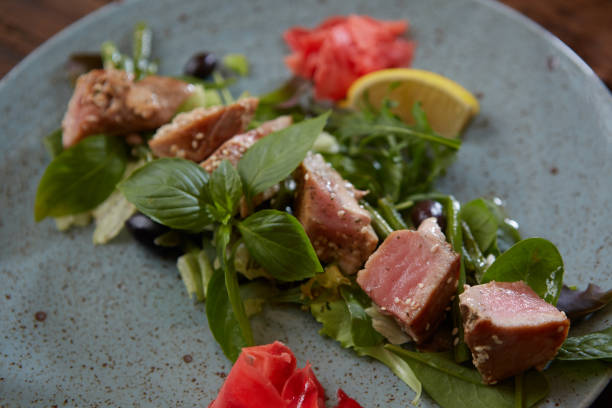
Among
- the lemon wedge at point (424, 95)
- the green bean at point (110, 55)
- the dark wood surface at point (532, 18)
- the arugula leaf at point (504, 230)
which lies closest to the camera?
the arugula leaf at point (504, 230)

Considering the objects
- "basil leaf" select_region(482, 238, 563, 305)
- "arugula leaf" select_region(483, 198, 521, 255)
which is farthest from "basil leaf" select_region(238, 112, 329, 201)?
"arugula leaf" select_region(483, 198, 521, 255)

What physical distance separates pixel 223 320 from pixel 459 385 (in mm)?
1092

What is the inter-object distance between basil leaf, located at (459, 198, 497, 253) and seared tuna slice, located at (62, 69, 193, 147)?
1.77 metres

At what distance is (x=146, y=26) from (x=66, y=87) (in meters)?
0.71

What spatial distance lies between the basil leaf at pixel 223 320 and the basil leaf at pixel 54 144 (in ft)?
4.63

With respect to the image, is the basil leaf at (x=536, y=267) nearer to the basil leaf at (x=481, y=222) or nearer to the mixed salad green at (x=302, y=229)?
the mixed salad green at (x=302, y=229)

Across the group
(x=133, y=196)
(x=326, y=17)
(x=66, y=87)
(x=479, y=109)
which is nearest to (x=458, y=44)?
(x=479, y=109)

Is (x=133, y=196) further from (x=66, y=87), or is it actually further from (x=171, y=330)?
(x=66, y=87)

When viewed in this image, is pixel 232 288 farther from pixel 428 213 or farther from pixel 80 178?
pixel 80 178

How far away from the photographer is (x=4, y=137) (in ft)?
11.1

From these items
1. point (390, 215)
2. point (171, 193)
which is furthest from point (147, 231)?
point (390, 215)

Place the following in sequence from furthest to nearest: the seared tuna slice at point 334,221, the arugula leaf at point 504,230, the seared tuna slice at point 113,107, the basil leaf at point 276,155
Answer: the seared tuna slice at point 113,107 < the arugula leaf at point 504,230 < the seared tuna slice at point 334,221 < the basil leaf at point 276,155

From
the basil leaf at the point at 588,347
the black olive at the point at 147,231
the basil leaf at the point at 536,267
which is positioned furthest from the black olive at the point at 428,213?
the black olive at the point at 147,231

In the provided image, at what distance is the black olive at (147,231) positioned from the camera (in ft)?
9.59
